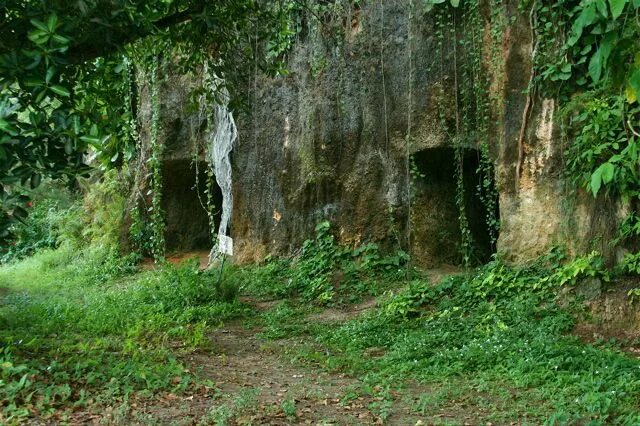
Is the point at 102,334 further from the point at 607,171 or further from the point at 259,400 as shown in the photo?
the point at 607,171

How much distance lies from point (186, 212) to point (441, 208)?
24.2 ft

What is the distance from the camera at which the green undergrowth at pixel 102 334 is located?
5.39 meters

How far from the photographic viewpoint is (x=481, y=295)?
29.8 ft

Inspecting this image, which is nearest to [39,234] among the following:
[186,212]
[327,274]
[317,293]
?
[186,212]

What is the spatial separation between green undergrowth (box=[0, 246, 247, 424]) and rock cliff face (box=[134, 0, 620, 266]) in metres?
2.34

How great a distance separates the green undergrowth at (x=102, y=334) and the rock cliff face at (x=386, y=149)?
234cm

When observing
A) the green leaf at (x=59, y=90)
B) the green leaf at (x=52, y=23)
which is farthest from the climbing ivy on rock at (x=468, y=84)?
the green leaf at (x=52, y=23)

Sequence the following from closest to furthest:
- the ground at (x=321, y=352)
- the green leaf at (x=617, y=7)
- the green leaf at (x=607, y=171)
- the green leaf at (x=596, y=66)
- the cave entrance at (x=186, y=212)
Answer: the green leaf at (x=617, y=7) < the green leaf at (x=596, y=66) < the ground at (x=321, y=352) < the green leaf at (x=607, y=171) < the cave entrance at (x=186, y=212)

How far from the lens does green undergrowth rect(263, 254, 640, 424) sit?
18.4 feet

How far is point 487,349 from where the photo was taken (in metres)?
7.09

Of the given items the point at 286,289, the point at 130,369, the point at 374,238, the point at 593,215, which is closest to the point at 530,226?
the point at 593,215

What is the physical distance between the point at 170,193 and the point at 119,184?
128 cm

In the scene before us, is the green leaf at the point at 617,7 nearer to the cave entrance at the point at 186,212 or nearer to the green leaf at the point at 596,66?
the green leaf at the point at 596,66

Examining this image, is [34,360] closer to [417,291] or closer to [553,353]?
[553,353]
